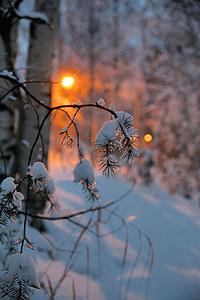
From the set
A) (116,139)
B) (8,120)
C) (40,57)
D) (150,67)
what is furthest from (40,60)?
(150,67)

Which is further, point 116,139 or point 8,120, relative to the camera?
point 8,120

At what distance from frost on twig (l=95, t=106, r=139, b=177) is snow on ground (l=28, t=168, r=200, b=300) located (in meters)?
0.69

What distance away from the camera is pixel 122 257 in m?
2.13

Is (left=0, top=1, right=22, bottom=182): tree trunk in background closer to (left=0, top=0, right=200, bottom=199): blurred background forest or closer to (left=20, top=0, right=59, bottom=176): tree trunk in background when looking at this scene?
(left=0, top=0, right=200, bottom=199): blurred background forest

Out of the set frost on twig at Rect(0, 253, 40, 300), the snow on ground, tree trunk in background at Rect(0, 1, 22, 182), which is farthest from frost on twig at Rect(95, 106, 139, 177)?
tree trunk in background at Rect(0, 1, 22, 182)

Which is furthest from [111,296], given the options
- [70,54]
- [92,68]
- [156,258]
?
[70,54]

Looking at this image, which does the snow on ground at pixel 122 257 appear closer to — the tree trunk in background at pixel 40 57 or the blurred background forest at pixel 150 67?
the tree trunk in background at pixel 40 57

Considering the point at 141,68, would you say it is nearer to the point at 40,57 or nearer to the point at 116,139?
the point at 40,57

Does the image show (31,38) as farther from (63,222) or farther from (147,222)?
(147,222)

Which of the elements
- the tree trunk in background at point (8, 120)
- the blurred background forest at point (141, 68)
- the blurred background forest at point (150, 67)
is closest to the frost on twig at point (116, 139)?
the tree trunk in background at point (8, 120)

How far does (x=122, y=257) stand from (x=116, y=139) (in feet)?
5.45

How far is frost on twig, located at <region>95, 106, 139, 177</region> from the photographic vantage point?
0.82 meters

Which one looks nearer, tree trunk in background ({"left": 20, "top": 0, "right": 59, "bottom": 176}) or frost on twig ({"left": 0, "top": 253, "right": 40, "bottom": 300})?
frost on twig ({"left": 0, "top": 253, "right": 40, "bottom": 300})

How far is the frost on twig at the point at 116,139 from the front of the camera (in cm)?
82
